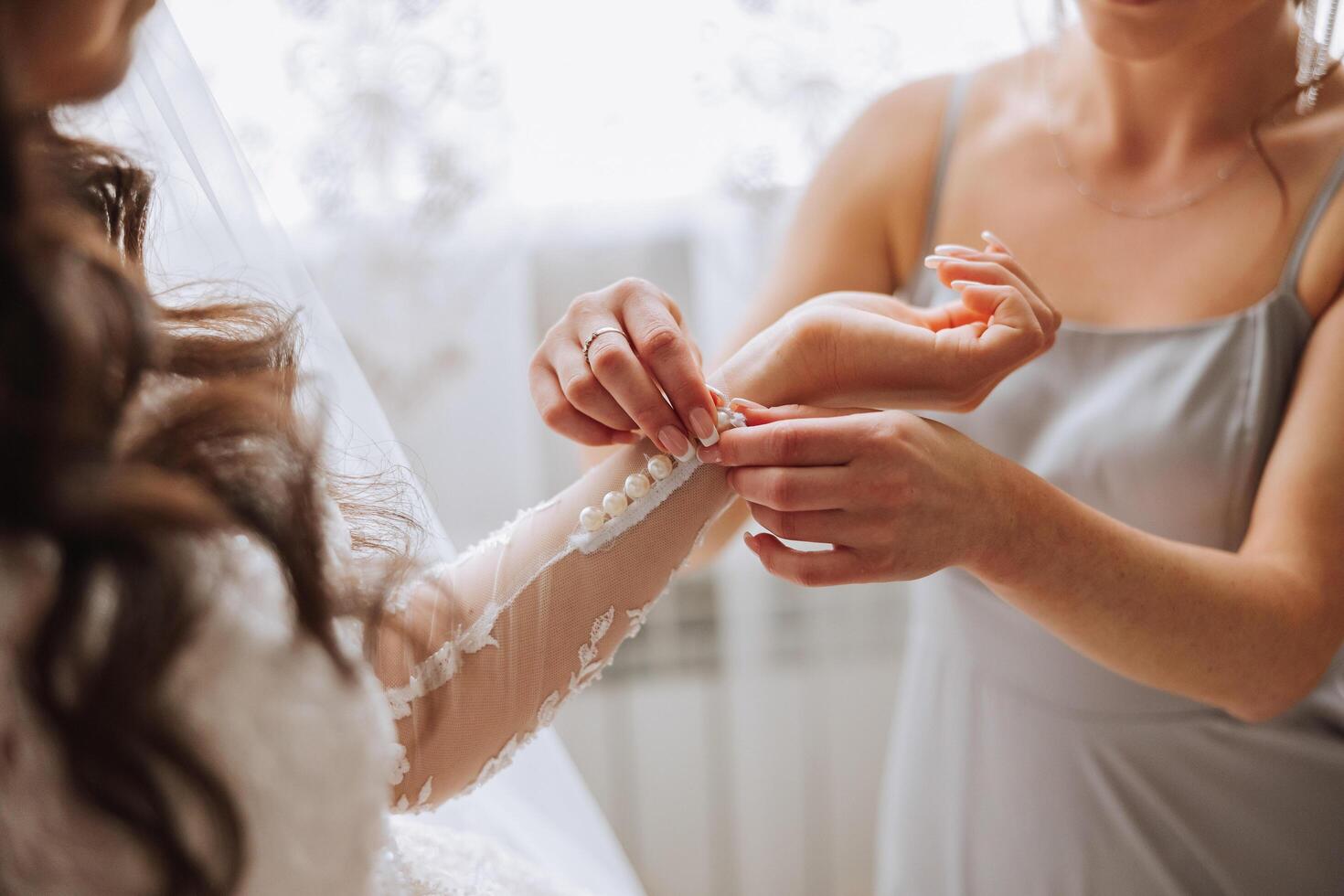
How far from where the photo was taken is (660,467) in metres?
0.77

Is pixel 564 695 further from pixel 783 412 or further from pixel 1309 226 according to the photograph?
pixel 1309 226

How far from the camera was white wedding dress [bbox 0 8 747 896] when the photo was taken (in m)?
0.44

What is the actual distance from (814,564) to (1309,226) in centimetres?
58

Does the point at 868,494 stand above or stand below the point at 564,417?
below

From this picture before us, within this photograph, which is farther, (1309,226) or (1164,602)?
(1309,226)

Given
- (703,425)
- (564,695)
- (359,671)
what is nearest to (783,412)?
(703,425)

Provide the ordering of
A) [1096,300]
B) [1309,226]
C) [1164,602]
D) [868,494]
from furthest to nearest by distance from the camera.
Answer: [1096,300], [1309,226], [1164,602], [868,494]

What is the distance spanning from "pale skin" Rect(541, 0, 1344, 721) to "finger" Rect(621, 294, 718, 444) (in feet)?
0.10

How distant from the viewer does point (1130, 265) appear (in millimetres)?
984

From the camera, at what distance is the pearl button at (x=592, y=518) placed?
2.50 feet

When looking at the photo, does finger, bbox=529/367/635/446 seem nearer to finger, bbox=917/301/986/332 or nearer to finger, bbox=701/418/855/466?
finger, bbox=701/418/855/466

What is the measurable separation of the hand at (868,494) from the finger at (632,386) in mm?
49

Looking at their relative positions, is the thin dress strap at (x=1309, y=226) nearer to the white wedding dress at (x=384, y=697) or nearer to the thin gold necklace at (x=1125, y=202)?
the thin gold necklace at (x=1125, y=202)

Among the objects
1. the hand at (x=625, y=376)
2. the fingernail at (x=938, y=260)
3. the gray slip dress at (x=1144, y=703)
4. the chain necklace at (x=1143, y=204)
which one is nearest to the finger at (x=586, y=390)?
the hand at (x=625, y=376)
